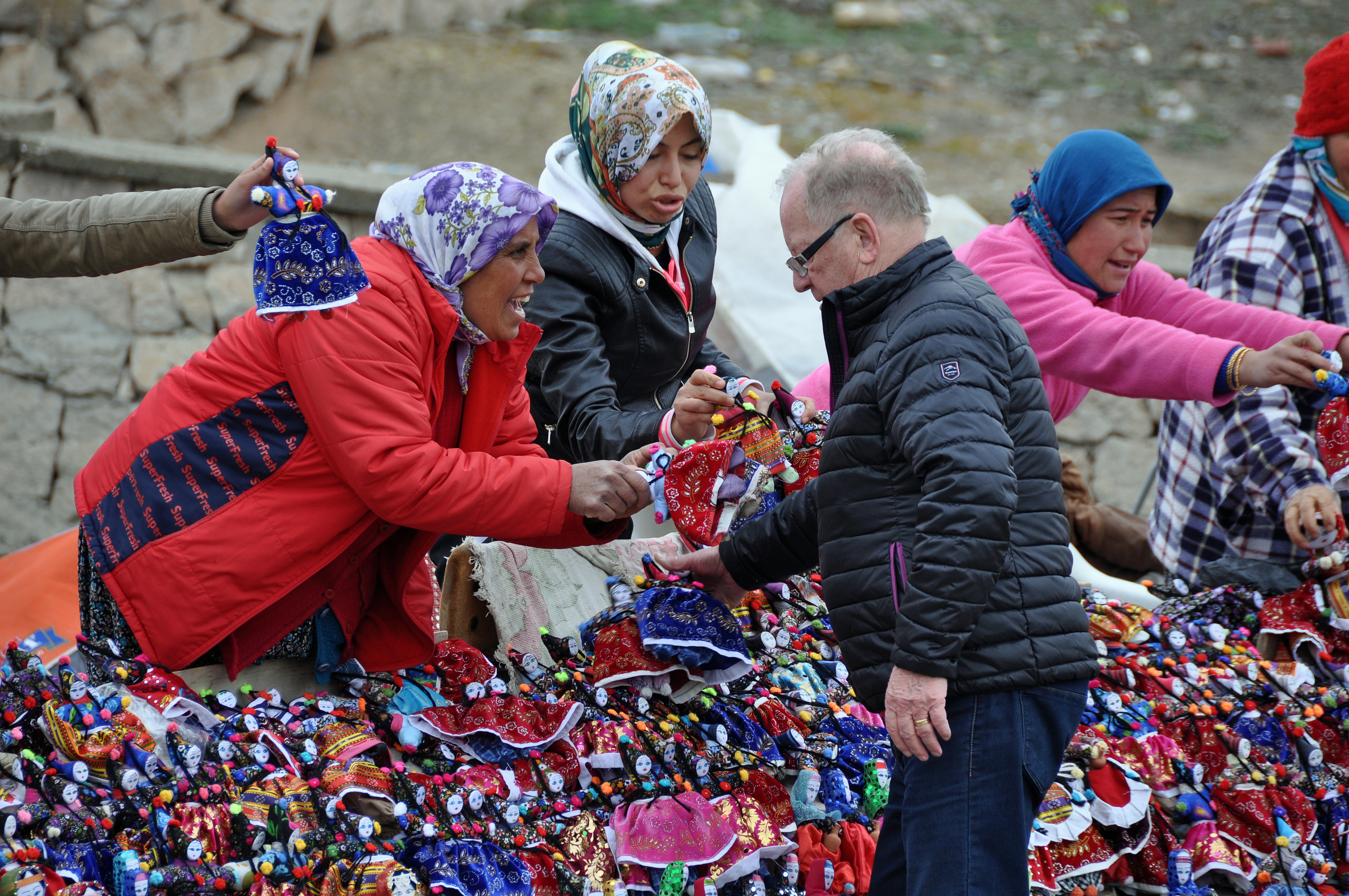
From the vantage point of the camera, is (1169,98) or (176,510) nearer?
(176,510)

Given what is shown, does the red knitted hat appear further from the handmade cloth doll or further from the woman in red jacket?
the handmade cloth doll

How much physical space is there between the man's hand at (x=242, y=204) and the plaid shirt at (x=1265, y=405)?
2.77 m

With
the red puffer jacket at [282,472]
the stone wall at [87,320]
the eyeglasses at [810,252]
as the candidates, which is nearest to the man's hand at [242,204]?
the red puffer jacket at [282,472]

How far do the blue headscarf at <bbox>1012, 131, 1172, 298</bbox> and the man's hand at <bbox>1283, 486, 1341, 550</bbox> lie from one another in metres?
0.80

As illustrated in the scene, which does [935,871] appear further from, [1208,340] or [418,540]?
[1208,340]

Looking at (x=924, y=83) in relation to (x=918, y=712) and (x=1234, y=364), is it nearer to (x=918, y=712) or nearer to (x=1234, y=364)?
(x=1234, y=364)

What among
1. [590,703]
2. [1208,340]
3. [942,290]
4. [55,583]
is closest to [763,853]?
[590,703]

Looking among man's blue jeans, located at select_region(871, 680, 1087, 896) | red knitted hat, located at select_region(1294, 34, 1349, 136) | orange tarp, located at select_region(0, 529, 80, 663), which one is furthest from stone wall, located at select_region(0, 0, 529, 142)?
man's blue jeans, located at select_region(871, 680, 1087, 896)

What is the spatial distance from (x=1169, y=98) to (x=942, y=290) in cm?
968

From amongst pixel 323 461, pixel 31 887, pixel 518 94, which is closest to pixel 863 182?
pixel 323 461

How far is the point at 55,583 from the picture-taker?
4.01m

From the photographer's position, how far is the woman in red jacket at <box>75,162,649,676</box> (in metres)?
2.30

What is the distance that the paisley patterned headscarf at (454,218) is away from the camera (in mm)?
2389

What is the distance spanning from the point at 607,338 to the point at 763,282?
2552 mm
